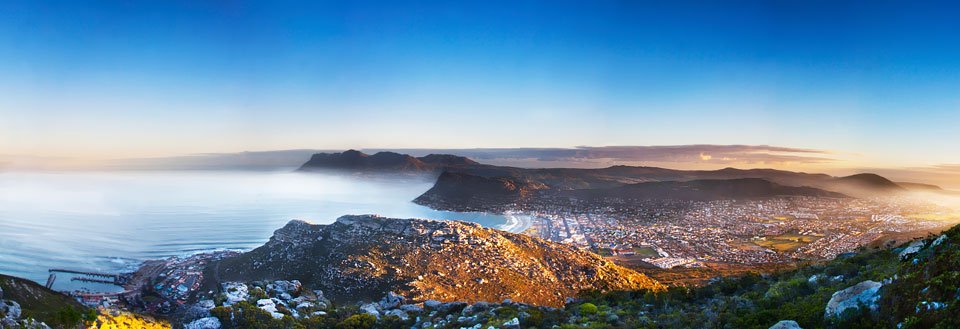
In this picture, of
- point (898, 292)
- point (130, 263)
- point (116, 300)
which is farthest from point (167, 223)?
point (898, 292)

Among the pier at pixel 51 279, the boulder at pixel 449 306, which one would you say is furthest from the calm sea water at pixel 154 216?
the boulder at pixel 449 306

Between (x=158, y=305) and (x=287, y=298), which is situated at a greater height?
(x=287, y=298)

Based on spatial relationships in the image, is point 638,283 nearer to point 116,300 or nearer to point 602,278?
point 602,278

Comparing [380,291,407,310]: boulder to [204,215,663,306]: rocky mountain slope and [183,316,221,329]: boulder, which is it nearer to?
[204,215,663,306]: rocky mountain slope

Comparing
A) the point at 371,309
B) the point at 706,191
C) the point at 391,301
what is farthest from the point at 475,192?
the point at 371,309

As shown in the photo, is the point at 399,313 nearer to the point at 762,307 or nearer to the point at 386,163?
the point at 762,307

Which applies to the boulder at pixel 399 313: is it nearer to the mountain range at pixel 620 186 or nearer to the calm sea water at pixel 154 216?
the calm sea water at pixel 154 216
